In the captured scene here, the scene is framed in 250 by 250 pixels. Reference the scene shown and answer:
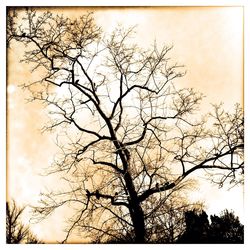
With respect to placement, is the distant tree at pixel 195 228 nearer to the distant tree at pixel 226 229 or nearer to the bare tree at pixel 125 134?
the distant tree at pixel 226 229

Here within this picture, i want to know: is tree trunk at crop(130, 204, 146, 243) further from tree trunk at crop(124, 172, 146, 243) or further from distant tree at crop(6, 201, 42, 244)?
distant tree at crop(6, 201, 42, 244)

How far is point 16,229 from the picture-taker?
2.06 meters

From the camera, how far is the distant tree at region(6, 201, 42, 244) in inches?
80.8

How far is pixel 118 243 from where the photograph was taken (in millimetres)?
2049

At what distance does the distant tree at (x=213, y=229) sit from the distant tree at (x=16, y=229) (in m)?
0.68

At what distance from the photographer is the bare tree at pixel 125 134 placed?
2053 mm

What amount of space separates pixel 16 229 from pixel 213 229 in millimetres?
893

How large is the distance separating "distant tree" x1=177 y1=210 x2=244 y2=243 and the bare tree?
16 centimetres

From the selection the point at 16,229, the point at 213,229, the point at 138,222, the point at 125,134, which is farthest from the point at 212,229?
the point at 16,229

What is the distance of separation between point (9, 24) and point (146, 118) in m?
0.76
